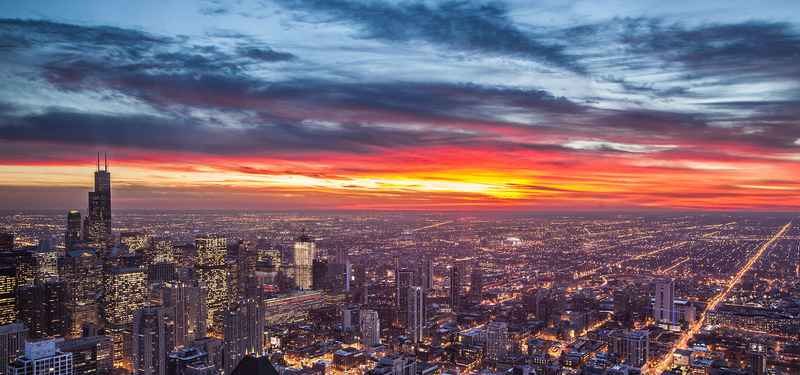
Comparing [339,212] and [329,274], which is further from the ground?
[339,212]

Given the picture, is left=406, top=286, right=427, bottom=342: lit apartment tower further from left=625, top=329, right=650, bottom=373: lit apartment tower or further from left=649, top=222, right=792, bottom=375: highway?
left=649, top=222, right=792, bottom=375: highway

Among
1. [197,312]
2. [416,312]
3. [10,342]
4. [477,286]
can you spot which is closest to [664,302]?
[477,286]

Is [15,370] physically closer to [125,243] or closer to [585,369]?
[585,369]

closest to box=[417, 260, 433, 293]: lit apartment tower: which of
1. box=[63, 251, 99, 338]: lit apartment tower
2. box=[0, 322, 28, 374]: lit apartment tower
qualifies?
box=[63, 251, 99, 338]: lit apartment tower

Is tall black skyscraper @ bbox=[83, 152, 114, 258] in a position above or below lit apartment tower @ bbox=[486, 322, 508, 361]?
above

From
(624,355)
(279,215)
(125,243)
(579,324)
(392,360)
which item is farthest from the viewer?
(279,215)

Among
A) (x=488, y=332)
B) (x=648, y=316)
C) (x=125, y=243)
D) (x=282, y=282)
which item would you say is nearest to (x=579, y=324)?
(x=648, y=316)
